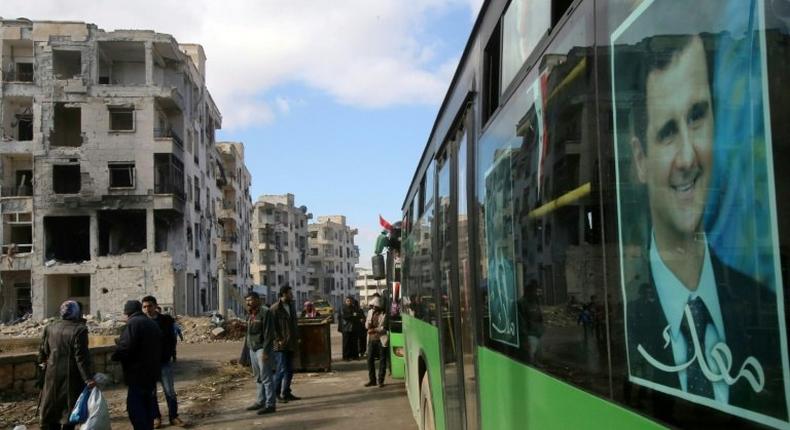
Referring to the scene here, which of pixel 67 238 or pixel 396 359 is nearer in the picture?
pixel 396 359

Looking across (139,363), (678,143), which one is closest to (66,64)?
(139,363)

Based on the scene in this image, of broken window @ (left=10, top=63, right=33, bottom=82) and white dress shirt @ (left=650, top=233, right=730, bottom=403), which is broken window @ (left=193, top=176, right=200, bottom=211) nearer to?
broken window @ (left=10, top=63, right=33, bottom=82)

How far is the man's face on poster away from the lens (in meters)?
1.54

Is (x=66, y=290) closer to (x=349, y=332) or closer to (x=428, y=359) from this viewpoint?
(x=349, y=332)

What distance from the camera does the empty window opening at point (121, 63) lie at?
4862cm

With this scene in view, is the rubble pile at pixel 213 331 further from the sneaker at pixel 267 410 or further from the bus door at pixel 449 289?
the bus door at pixel 449 289

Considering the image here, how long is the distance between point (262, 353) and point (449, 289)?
6.14m

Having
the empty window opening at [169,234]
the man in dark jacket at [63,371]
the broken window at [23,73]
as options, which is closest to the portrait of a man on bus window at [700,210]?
the man in dark jacket at [63,371]

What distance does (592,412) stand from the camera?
82.1 inches

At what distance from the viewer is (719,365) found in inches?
57.9

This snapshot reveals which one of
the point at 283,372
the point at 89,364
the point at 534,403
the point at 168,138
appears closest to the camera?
the point at 534,403

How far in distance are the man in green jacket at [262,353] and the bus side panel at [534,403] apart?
7.10 meters

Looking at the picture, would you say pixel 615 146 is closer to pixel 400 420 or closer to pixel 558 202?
pixel 558 202

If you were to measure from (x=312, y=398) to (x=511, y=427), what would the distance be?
30.9ft
